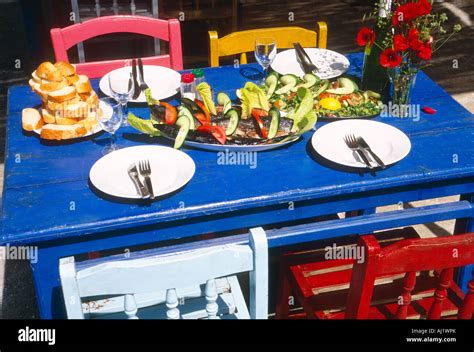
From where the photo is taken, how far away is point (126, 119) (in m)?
2.27

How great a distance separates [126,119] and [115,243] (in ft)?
2.09

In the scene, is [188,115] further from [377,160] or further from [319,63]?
[319,63]

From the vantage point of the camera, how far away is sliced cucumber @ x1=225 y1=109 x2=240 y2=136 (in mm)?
2102

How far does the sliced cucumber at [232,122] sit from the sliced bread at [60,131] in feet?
1.78

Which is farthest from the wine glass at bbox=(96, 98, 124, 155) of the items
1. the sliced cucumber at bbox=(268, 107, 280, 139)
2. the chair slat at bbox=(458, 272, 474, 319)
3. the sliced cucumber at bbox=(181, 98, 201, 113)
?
the chair slat at bbox=(458, 272, 474, 319)

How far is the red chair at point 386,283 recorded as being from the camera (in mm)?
1351

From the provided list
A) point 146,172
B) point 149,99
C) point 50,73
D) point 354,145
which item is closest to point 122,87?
point 149,99

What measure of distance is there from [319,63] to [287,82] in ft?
1.25

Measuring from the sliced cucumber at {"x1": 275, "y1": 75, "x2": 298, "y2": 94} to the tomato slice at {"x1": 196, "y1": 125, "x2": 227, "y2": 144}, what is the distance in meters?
0.41

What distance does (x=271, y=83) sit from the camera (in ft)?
7.82

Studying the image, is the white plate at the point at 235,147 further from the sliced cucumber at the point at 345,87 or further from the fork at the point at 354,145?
the sliced cucumber at the point at 345,87
